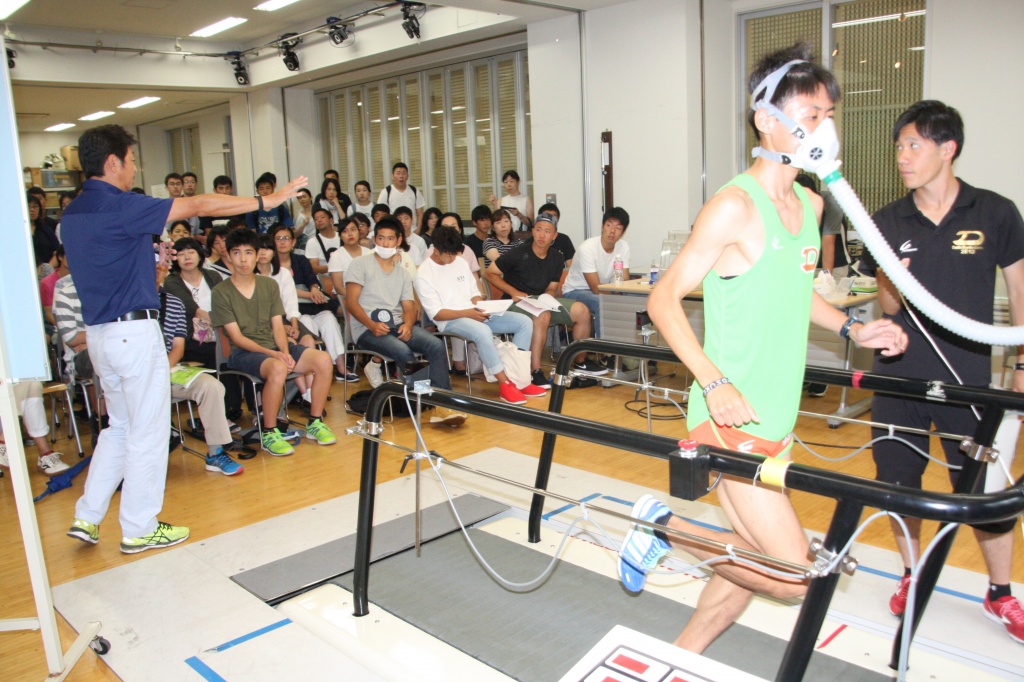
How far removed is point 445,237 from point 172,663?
3713mm

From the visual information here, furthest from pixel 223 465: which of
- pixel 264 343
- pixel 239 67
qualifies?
pixel 239 67

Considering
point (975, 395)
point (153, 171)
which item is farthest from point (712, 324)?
point (153, 171)

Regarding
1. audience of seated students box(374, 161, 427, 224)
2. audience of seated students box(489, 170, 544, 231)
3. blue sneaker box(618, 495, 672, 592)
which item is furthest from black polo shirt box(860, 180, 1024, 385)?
audience of seated students box(374, 161, 427, 224)

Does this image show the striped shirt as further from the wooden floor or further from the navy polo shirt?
the navy polo shirt

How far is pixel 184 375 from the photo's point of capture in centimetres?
456

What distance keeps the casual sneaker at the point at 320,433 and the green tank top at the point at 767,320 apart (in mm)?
3514

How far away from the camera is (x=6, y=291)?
2.40m

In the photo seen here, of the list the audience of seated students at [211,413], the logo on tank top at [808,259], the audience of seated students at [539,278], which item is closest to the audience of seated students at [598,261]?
the audience of seated students at [539,278]

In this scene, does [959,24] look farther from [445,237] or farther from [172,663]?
[172,663]

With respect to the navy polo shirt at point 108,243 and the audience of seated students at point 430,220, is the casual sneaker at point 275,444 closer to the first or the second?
the navy polo shirt at point 108,243

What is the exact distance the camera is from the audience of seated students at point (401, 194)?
9477 mm

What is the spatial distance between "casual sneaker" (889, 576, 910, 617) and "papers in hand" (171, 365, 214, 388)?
11.7 feet

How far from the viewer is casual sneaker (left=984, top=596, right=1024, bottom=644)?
97.9 inches

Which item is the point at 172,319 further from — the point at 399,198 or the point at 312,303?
the point at 399,198
